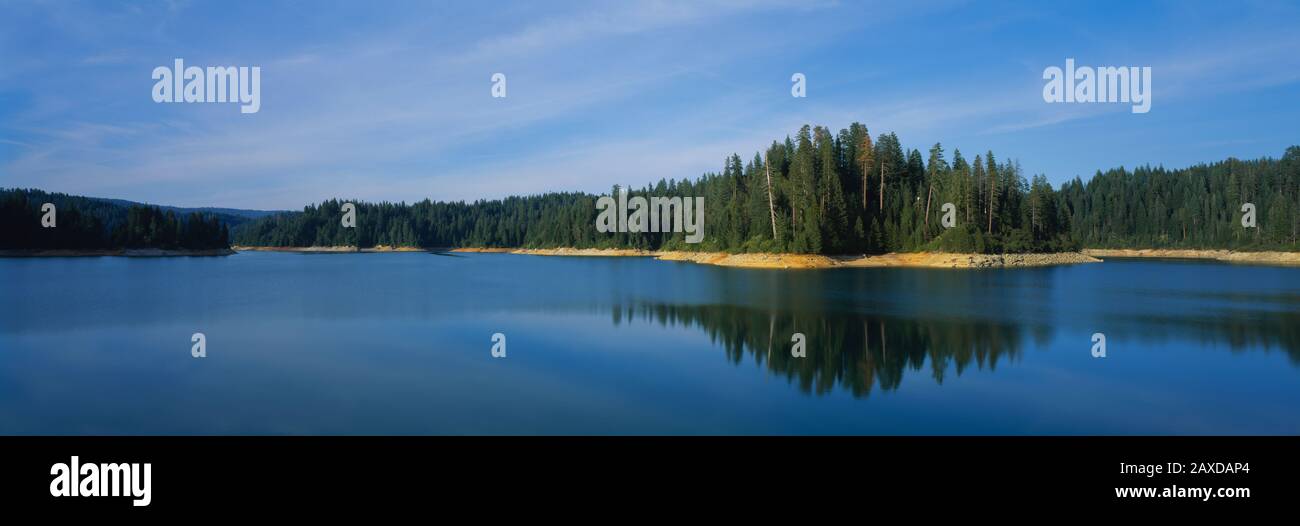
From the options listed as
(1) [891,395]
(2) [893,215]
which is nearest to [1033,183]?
(2) [893,215]

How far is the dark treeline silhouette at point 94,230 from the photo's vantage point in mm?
78750

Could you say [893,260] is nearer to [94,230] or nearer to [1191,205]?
[1191,205]

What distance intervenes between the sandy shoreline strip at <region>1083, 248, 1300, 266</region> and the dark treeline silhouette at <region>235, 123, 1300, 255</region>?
7.91 feet

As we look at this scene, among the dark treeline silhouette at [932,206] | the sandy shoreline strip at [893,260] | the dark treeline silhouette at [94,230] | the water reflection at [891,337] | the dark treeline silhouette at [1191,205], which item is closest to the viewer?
the water reflection at [891,337]

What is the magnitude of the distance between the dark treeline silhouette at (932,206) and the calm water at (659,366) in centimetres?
3349

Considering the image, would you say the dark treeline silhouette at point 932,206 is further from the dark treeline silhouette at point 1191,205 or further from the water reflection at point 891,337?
the water reflection at point 891,337

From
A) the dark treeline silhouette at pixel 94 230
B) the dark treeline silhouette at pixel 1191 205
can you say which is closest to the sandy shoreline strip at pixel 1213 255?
the dark treeline silhouette at pixel 1191 205

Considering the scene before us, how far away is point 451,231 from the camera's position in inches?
6324

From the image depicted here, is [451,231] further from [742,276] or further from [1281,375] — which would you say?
[1281,375]

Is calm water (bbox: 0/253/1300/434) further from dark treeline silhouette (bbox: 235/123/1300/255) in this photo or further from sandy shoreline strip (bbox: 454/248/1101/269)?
dark treeline silhouette (bbox: 235/123/1300/255)

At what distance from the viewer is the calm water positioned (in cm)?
1141
